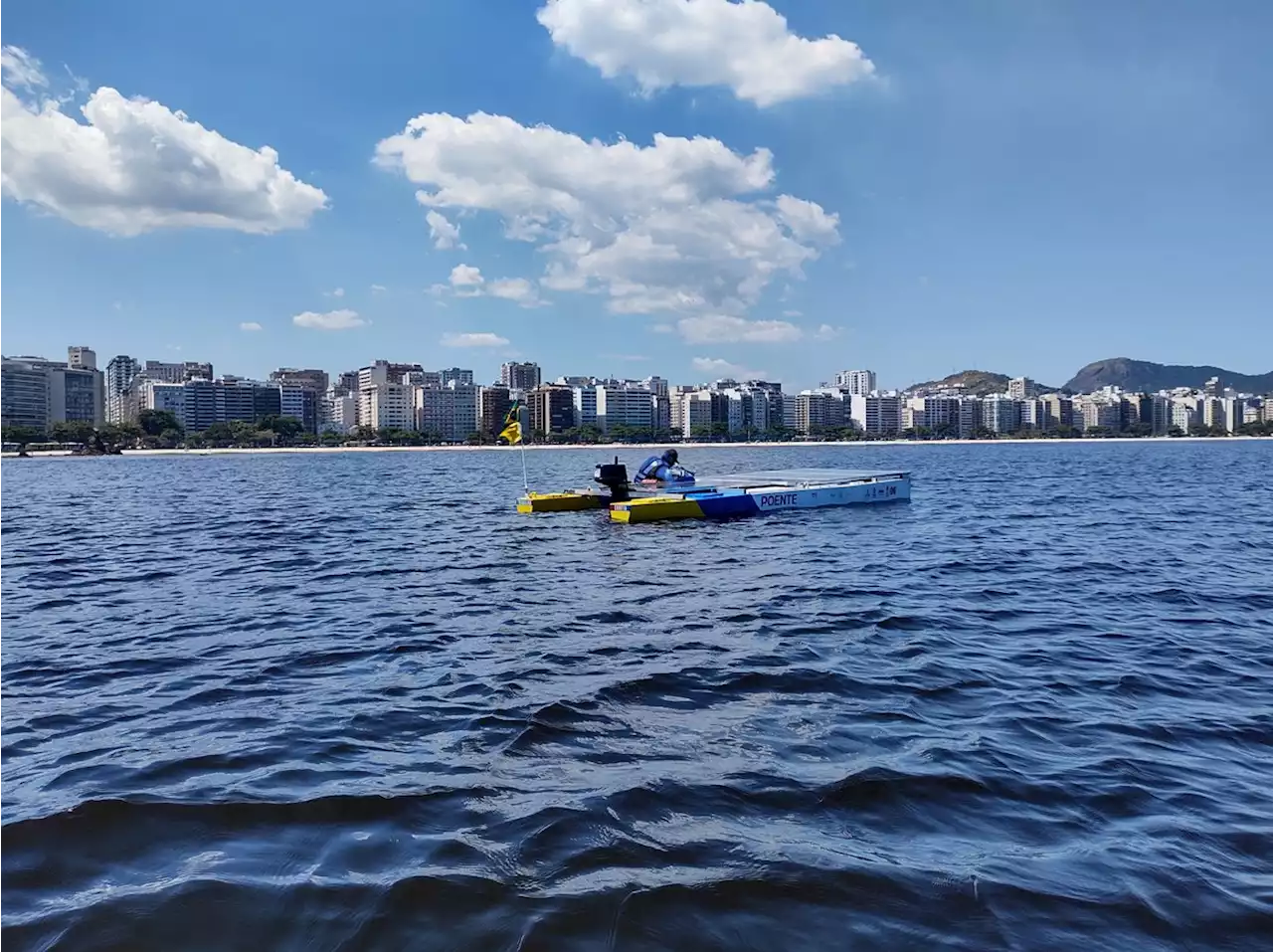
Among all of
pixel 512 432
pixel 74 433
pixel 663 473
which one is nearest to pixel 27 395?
pixel 74 433

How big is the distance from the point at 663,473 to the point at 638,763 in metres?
24.4

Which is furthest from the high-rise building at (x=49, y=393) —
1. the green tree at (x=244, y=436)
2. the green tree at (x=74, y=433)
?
the green tree at (x=244, y=436)

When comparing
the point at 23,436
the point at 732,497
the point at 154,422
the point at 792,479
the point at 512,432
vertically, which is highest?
the point at 154,422

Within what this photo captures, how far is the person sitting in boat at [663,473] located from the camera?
31.1 metres

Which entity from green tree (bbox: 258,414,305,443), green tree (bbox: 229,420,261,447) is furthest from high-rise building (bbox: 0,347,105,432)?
green tree (bbox: 258,414,305,443)

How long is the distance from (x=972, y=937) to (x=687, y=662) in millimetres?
5691

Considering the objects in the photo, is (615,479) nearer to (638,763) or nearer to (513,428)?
(513,428)

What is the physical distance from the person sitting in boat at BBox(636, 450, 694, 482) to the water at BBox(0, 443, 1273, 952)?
47.9ft

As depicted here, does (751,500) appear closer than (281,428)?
Yes

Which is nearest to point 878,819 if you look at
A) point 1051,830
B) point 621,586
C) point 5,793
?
point 1051,830

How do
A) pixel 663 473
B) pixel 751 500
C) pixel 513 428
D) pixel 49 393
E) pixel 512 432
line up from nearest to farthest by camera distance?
pixel 512 432 < pixel 513 428 < pixel 751 500 < pixel 663 473 < pixel 49 393

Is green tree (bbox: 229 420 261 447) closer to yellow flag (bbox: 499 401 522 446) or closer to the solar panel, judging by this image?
the solar panel

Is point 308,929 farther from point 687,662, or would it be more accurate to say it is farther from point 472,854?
point 687,662

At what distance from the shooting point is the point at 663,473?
3127 centimetres
